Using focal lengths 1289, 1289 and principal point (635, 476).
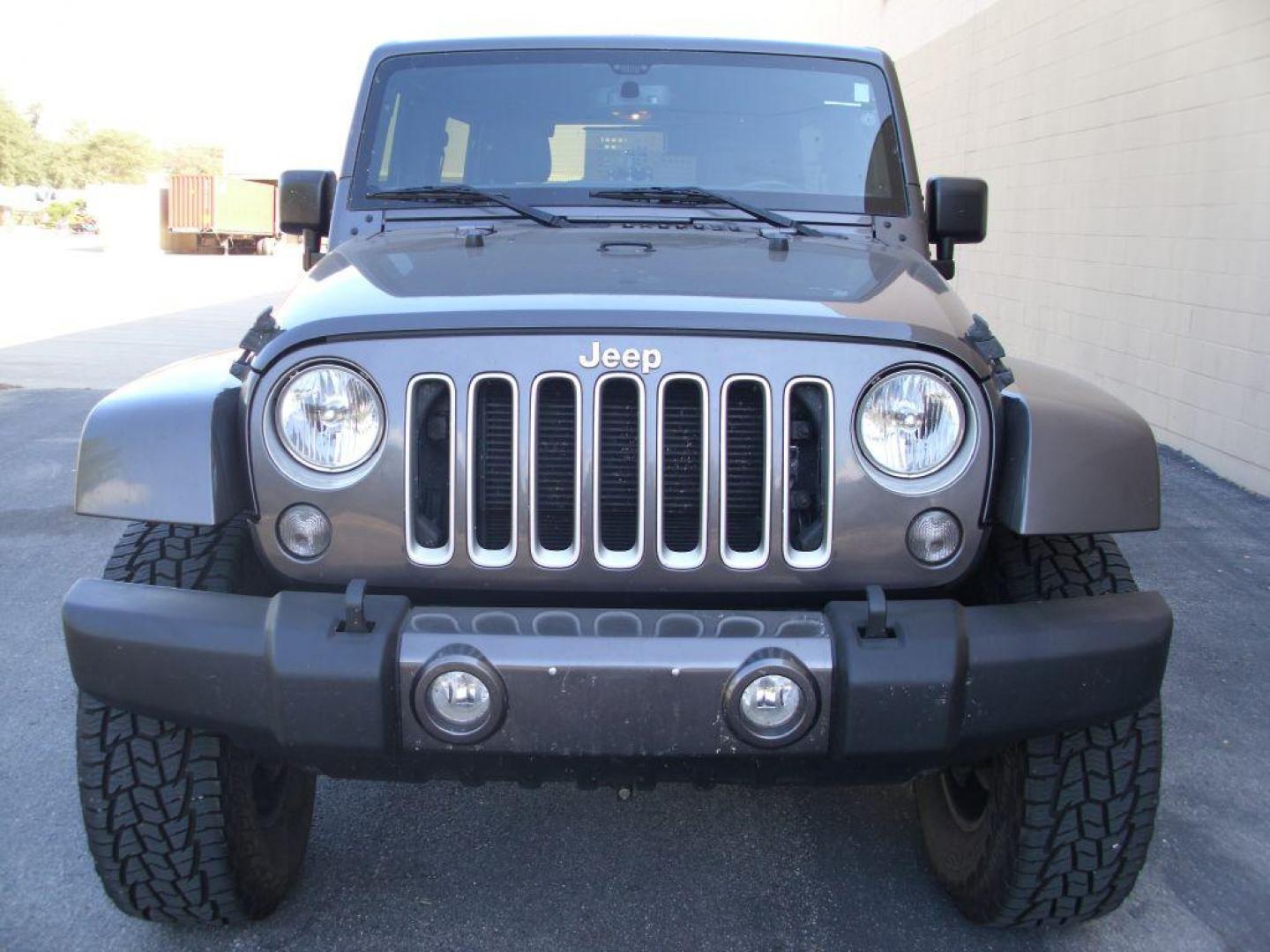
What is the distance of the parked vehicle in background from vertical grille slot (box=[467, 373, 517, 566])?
124ft

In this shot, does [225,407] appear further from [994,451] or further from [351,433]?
[994,451]

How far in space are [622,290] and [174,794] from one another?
131cm

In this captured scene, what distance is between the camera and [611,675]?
2.12 meters

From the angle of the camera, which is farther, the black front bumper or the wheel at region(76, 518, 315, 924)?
the wheel at region(76, 518, 315, 924)

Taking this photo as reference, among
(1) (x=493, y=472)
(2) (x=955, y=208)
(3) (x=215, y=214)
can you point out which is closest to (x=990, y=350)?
(1) (x=493, y=472)

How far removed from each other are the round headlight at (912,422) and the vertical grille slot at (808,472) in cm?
8

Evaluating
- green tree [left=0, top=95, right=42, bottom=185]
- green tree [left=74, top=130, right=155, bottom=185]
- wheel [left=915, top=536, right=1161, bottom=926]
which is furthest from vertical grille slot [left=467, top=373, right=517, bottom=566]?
green tree [left=74, top=130, right=155, bottom=185]

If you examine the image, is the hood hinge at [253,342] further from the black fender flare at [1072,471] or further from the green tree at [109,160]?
the green tree at [109,160]

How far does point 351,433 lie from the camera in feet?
7.73

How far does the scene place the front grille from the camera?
90.8 inches

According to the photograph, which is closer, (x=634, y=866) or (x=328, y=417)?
(x=328, y=417)

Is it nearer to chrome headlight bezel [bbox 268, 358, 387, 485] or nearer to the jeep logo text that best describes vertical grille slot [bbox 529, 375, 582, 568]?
the jeep logo text

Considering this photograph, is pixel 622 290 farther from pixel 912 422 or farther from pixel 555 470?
pixel 912 422

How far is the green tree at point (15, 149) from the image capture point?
→ 6425 cm
